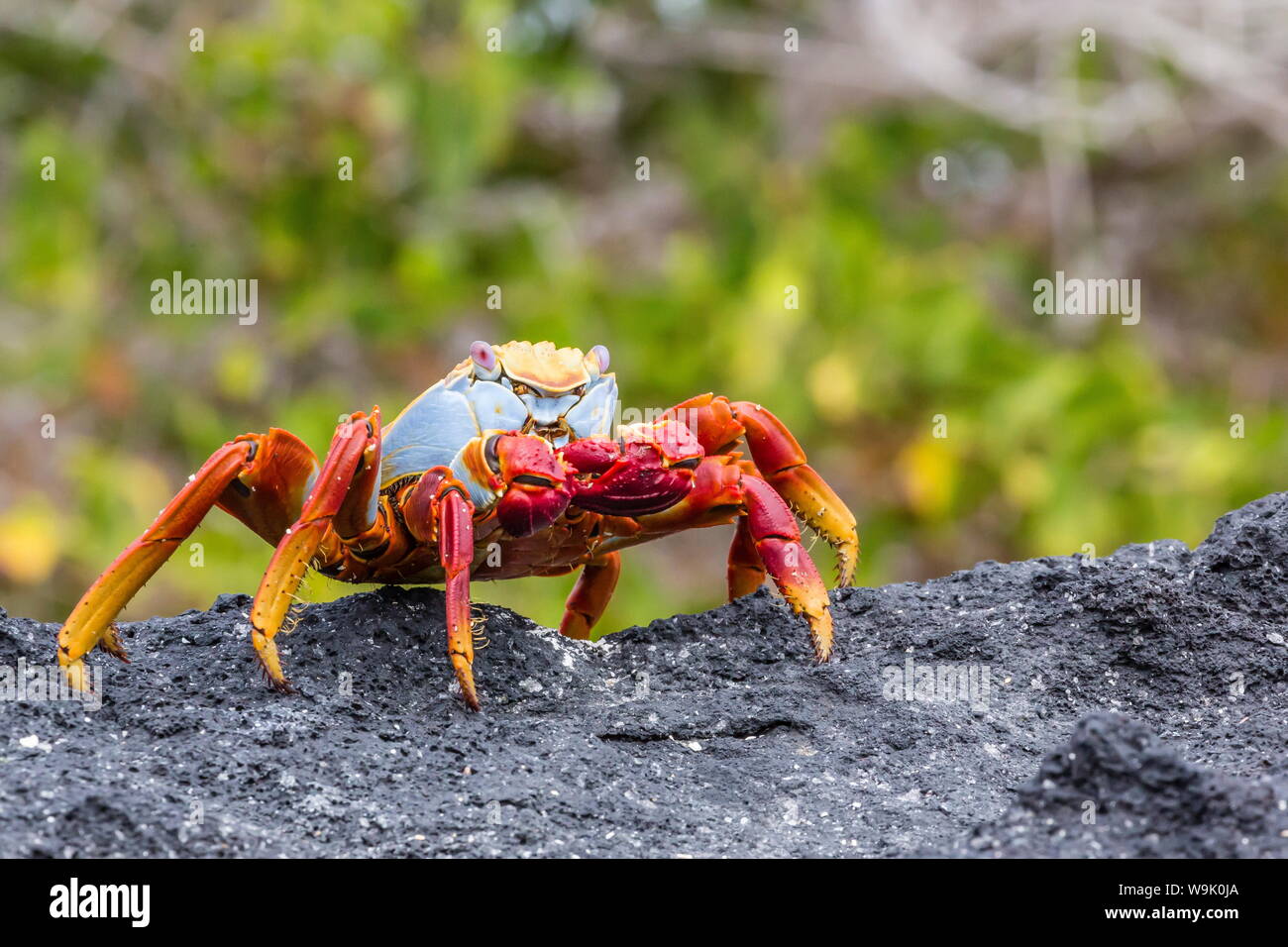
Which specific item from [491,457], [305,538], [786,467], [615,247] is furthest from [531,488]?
[615,247]

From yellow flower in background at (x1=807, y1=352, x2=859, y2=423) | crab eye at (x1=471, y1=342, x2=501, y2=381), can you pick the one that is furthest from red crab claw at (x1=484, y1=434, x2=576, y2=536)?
yellow flower in background at (x1=807, y1=352, x2=859, y2=423)

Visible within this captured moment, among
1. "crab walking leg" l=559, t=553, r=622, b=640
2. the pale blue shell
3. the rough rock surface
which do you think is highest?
the pale blue shell

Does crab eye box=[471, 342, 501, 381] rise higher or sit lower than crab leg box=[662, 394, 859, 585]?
higher

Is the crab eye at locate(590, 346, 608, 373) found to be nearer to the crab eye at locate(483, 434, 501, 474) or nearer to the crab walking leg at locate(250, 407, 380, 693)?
the crab eye at locate(483, 434, 501, 474)

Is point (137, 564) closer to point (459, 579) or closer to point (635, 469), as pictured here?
point (459, 579)

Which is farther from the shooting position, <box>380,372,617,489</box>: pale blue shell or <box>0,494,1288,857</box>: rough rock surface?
<box>380,372,617,489</box>: pale blue shell

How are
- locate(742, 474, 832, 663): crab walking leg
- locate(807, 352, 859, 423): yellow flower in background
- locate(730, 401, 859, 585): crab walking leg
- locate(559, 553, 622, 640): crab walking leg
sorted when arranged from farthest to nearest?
locate(807, 352, 859, 423): yellow flower in background, locate(559, 553, 622, 640): crab walking leg, locate(730, 401, 859, 585): crab walking leg, locate(742, 474, 832, 663): crab walking leg
